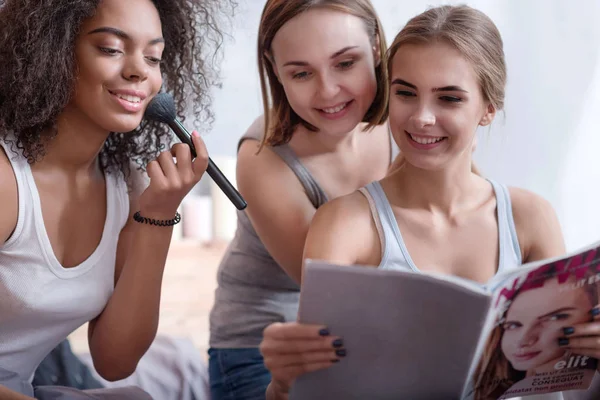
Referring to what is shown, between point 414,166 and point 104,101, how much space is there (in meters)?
0.48

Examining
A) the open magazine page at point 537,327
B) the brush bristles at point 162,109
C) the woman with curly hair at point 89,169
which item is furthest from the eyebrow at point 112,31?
the open magazine page at point 537,327

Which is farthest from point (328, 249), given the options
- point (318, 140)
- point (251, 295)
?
point (251, 295)

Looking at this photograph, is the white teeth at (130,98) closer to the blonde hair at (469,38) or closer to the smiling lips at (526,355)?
Result: the blonde hair at (469,38)

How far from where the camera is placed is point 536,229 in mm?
1178

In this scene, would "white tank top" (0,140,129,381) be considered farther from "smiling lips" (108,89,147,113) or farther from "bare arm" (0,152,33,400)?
"smiling lips" (108,89,147,113)

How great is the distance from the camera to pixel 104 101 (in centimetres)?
107

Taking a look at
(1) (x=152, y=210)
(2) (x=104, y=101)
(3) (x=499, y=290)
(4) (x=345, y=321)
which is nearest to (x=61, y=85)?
(2) (x=104, y=101)

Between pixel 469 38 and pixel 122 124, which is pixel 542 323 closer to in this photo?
pixel 469 38

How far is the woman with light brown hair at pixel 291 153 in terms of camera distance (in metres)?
1.17

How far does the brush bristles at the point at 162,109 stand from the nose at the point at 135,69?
57mm

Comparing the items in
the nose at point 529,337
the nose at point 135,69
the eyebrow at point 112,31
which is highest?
the eyebrow at point 112,31

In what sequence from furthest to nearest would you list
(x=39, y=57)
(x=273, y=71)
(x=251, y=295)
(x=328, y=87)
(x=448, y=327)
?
(x=251, y=295)
(x=273, y=71)
(x=328, y=87)
(x=39, y=57)
(x=448, y=327)

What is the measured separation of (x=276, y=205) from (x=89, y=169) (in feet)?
1.04

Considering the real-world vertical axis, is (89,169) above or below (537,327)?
above
